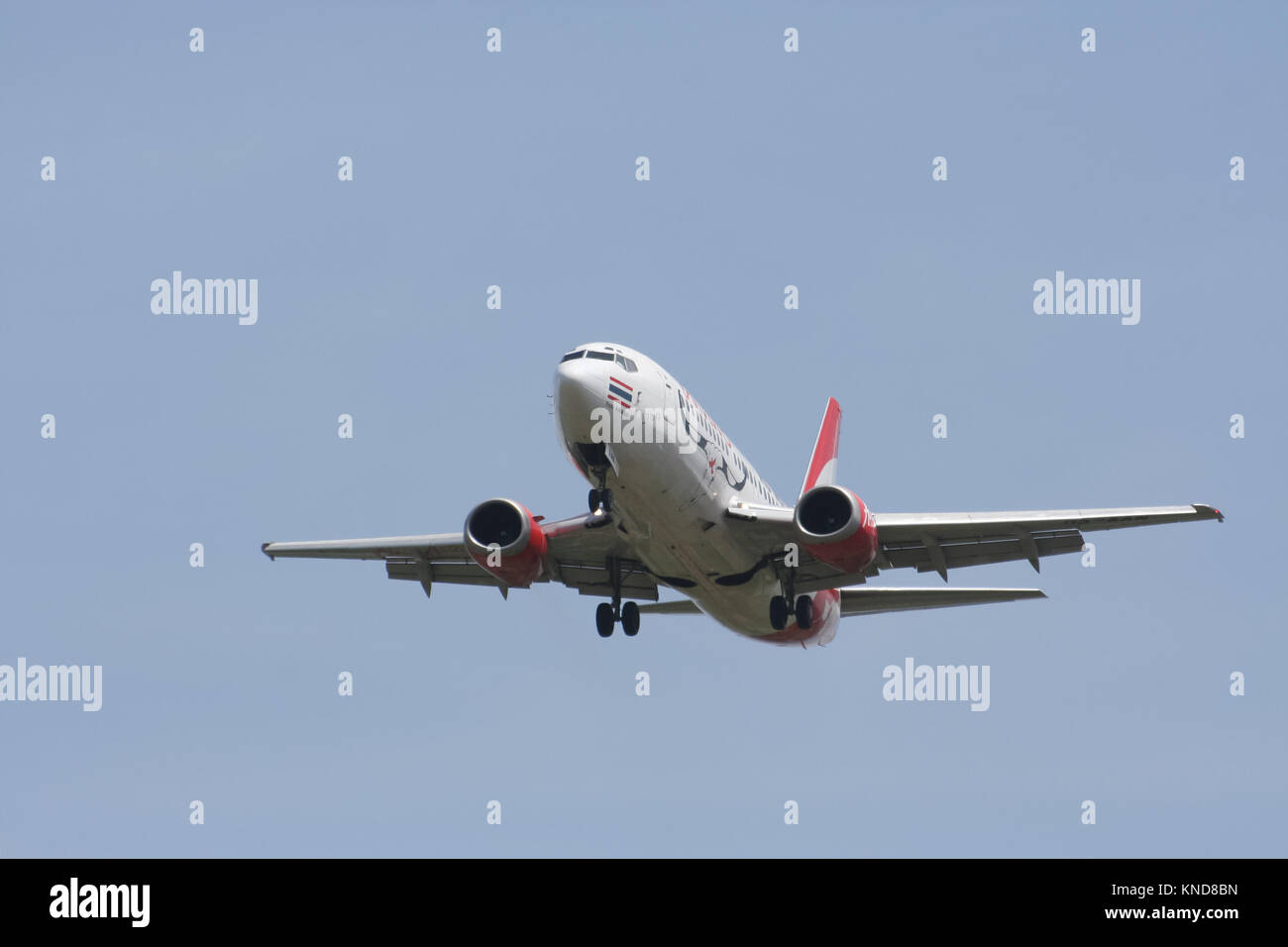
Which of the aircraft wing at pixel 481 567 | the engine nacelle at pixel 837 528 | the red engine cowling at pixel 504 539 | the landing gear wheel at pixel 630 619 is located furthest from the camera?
the landing gear wheel at pixel 630 619

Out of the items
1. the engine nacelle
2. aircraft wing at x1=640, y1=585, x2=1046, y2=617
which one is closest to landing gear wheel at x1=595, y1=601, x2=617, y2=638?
aircraft wing at x1=640, y1=585, x2=1046, y2=617

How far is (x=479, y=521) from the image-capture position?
41625 millimetres

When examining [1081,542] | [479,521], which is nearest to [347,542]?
[479,521]

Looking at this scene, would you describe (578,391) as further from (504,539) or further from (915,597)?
(915,597)

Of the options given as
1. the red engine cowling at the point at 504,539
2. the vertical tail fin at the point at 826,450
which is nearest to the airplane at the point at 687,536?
the red engine cowling at the point at 504,539

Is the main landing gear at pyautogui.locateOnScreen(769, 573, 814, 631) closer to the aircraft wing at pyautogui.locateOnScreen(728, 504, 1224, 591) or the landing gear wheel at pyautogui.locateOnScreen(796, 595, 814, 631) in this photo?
the landing gear wheel at pyautogui.locateOnScreen(796, 595, 814, 631)

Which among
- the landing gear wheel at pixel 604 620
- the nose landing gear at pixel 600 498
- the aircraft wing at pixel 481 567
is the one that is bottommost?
the landing gear wheel at pixel 604 620

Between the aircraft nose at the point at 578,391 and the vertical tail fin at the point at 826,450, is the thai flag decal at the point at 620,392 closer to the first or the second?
the aircraft nose at the point at 578,391

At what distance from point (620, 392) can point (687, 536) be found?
481cm

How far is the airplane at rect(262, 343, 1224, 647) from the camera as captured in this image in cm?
3838

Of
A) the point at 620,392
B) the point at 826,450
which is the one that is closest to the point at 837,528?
the point at 620,392

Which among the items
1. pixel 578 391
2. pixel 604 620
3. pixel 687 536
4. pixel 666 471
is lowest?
pixel 604 620

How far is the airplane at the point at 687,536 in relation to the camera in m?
38.4

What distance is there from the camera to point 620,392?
3800cm
